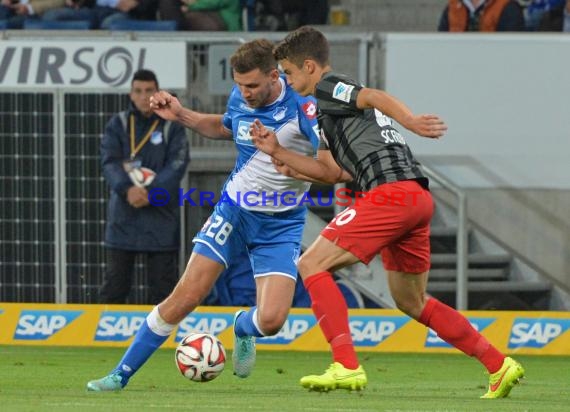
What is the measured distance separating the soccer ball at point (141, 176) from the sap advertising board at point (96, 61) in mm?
855

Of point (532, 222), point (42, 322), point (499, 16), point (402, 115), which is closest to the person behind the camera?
point (402, 115)

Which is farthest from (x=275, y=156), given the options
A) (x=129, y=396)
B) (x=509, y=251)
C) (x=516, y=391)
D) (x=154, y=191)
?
(x=509, y=251)

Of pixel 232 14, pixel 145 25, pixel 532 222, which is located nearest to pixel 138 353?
pixel 532 222

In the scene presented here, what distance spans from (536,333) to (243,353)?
4.53m

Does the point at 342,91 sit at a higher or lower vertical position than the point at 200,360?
higher

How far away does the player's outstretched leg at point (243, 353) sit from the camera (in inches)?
397

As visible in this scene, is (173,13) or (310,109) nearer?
(310,109)

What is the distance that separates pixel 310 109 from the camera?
9.74m

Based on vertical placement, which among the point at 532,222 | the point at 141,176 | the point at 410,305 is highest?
the point at 410,305

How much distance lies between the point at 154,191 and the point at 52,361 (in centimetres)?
216

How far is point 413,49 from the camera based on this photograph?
14.5 meters

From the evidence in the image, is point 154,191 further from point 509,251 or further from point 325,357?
point 509,251

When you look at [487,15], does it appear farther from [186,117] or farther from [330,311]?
[330,311]

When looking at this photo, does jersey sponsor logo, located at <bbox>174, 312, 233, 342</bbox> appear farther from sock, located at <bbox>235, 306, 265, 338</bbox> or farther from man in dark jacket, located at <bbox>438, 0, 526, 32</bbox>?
man in dark jacket, located at <bbox>438, 0, 526, 32</bbox>
